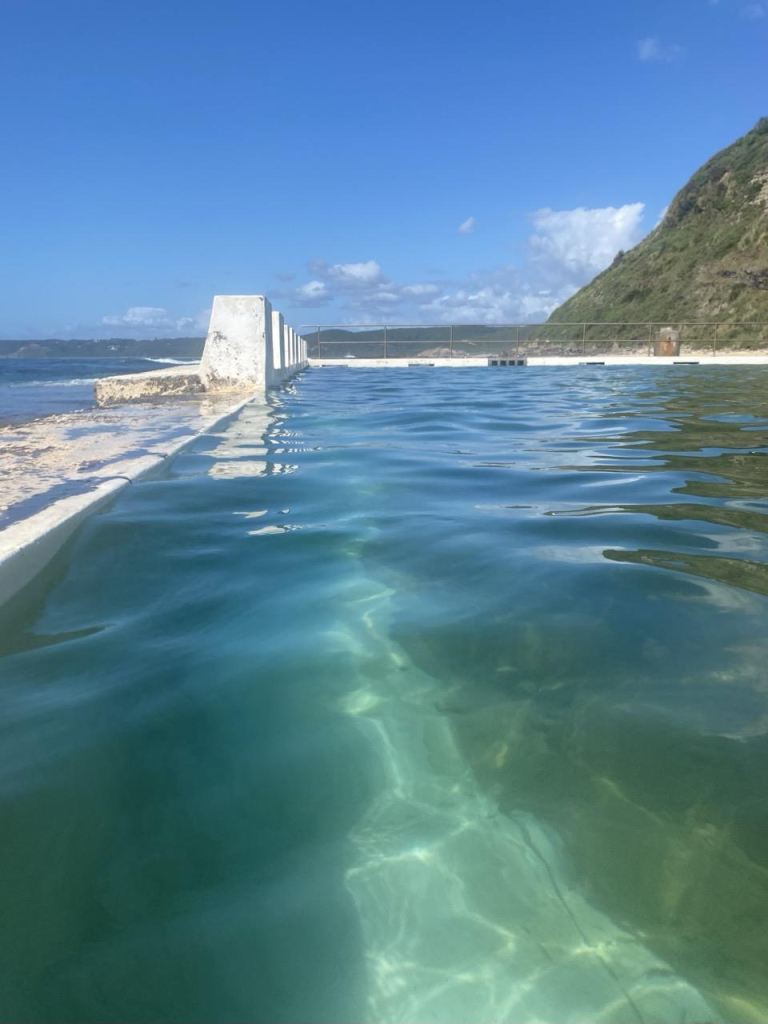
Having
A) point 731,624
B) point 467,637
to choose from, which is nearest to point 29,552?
point 467,637

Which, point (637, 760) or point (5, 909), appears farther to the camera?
point (637, 760)

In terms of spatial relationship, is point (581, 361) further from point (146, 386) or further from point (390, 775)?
point (390, 775)

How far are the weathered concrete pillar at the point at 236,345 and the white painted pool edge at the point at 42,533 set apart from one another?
6496mm

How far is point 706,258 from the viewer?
50125 mm

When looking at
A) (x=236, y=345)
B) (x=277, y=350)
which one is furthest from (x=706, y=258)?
(x=236, y=345)

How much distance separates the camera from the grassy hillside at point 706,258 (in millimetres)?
45688

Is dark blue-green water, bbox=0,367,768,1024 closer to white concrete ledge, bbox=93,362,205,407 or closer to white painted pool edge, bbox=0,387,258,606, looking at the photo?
white painted pool edge, bbox=0,387,258,606

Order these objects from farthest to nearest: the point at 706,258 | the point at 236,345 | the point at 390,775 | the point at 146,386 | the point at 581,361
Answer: the point at 706,258 < the point at 581,361 < the point at 236,345 < the point at 146,386 < the point at 390,775

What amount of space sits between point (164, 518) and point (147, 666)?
4.76ft

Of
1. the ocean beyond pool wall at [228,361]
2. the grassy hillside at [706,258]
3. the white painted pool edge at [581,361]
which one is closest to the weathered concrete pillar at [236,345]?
the ocean beyond pool wall at [228,361]

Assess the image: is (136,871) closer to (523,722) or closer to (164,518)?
(523,722)

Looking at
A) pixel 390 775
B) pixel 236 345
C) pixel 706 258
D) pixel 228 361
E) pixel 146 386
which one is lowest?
pixel 390 775

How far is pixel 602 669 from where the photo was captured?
1885 millimetres

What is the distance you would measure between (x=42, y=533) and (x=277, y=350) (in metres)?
11.7
